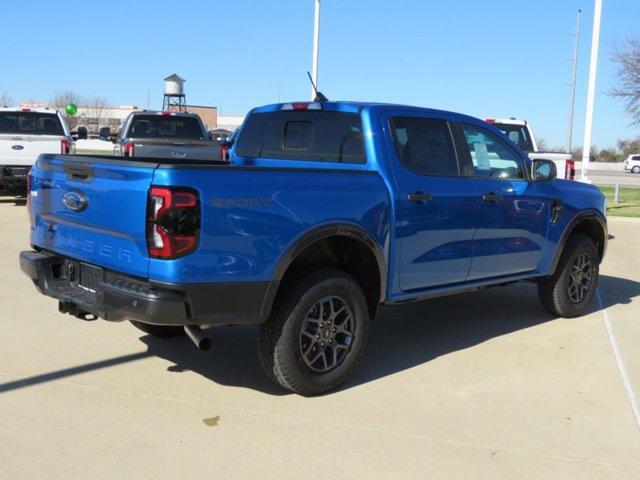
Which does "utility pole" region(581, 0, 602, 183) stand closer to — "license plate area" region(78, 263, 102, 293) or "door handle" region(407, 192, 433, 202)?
"door handle" region(407, 192, 433, 202)

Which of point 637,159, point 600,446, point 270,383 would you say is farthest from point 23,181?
point 637,159

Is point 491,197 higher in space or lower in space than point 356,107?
lower

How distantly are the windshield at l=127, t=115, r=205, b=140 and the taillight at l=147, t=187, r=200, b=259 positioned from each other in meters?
11.0

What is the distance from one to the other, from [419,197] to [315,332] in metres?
1.25

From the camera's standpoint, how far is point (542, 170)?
6.05 m

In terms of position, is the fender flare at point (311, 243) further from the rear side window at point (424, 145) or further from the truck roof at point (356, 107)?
the truck roof at point (356, 107)

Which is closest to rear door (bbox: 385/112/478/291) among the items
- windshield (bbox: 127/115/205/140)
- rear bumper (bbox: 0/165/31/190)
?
windshield (bbox: 127/115/205/140)

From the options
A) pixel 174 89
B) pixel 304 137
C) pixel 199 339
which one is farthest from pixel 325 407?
pixel 174 89

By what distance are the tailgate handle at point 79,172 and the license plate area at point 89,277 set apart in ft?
1.74

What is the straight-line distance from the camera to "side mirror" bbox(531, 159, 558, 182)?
6020 millimetres

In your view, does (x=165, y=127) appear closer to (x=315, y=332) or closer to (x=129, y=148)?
(x=129, y=148)

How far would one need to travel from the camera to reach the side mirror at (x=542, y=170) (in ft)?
19.7

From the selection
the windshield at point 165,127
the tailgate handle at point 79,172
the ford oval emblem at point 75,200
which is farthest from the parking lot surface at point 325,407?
the windshield at point 165,127

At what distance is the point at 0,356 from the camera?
16.4ft
